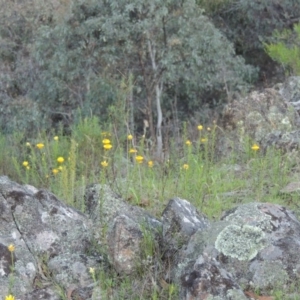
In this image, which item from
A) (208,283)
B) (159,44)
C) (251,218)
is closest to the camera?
(208,283)

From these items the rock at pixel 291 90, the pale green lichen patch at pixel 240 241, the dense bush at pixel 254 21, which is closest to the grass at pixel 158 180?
the pale green lichen patch at pixel 240 241

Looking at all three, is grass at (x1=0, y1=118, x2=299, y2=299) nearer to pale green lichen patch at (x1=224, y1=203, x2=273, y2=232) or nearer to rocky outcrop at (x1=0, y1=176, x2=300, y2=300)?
rocky outcrop at (x1=0, y1=176, x2=300, y2=300)

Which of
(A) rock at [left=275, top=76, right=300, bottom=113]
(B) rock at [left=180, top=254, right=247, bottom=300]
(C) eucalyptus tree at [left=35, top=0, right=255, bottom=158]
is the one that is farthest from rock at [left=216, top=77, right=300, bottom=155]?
(B) rock at [left=180, top=254, right=247, bottom=300]

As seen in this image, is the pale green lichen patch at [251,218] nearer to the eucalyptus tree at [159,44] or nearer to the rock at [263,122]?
the rock at [263,122]

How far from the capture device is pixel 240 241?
A: 3.43m

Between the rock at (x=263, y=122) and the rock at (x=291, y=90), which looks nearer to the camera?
the rock at (x=263, y=122)

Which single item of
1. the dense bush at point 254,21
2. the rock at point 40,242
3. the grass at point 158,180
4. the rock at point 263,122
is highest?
the rock at point 40,242

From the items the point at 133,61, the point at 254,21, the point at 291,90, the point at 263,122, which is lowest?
the point at 254,21

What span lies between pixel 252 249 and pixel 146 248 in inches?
20.0

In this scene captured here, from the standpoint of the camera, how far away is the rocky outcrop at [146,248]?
10.9 feet

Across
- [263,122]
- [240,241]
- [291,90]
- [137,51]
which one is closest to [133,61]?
[137,51]

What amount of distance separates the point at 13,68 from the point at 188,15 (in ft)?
13.9

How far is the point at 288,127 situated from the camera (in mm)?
6906

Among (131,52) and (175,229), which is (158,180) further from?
(131,52)
